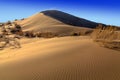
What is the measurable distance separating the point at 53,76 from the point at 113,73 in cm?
222

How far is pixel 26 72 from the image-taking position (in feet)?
33.9

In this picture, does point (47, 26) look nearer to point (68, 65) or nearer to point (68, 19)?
point (68, 19)

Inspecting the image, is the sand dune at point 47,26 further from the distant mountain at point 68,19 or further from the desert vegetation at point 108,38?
the desert vegetation at point 108,38

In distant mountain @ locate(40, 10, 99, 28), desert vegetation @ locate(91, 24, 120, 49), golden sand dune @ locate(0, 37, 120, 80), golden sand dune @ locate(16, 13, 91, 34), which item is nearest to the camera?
golden sand dune @ locate(0, 37, 120, 80)

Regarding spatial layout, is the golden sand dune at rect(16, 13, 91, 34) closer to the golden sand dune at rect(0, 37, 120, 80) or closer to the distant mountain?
the distant mountain

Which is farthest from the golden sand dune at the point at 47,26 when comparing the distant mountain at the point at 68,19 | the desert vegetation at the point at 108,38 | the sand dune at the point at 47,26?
the desert vegetation at the point at 108,38

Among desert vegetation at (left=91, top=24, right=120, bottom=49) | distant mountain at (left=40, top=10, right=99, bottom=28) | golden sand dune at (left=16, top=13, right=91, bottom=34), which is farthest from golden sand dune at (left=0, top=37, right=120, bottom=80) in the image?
distant mountain at (left=40, top=10, right=99, bottom=28)

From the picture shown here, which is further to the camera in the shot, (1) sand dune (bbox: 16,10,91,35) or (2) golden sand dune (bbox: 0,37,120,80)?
(1) sand dune (bbox: 16,10,91,35)

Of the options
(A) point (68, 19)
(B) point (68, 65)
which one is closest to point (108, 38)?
(B) point (68, 65)

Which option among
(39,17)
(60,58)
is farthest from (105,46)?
(39,17)

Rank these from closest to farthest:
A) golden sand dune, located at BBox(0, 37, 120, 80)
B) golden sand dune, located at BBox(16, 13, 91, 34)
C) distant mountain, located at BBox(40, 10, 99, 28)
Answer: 1. golden sand dune, located at BBox(0, 37, 120, 80)
2. golden sand dune, located at BBox(16, 13, 91, 34)
3. distant mountain, located at BBox(40, 10, 99, 28)

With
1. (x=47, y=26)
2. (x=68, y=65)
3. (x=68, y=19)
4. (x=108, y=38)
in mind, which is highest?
(x=108, y=38)

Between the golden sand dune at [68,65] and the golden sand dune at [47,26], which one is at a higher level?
the golden sand dune at [68,65]

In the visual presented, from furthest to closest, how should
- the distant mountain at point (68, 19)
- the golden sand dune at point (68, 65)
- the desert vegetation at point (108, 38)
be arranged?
the distant mountain at point (68, 19) < the desert vegetation at point (108, 38) < the golden sand dune at point (68, 65)
